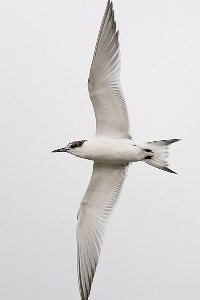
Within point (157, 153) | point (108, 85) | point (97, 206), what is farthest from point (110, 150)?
point (97, 206)

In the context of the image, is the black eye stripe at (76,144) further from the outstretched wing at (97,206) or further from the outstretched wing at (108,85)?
the outstretched wing at (97,206)

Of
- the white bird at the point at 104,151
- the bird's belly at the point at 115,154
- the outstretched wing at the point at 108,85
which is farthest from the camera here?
the bird's belly at the point at 115,154

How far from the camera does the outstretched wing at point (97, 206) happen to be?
343 inches

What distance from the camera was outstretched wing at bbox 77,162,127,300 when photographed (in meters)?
8.72

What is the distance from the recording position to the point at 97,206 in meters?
8.88

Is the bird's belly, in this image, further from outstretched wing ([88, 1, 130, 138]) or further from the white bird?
outstretched wing ([88, 1, 130, 138])

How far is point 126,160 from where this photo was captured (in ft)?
27.1

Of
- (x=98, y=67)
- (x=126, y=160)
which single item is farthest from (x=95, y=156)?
(x=98, y=67)

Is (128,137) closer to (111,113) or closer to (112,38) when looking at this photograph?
(111,113)

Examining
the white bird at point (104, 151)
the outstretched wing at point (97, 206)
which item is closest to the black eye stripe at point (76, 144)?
the white bird at point (104, 151)

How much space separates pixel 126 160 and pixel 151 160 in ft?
0.89

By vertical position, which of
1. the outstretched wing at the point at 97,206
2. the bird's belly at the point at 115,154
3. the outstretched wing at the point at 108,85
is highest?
the outstretched wing at the point at 108,85

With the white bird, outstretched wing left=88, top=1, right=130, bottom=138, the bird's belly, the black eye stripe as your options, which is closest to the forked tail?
the white bird

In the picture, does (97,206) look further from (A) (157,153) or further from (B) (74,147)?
(A) (157,153)
